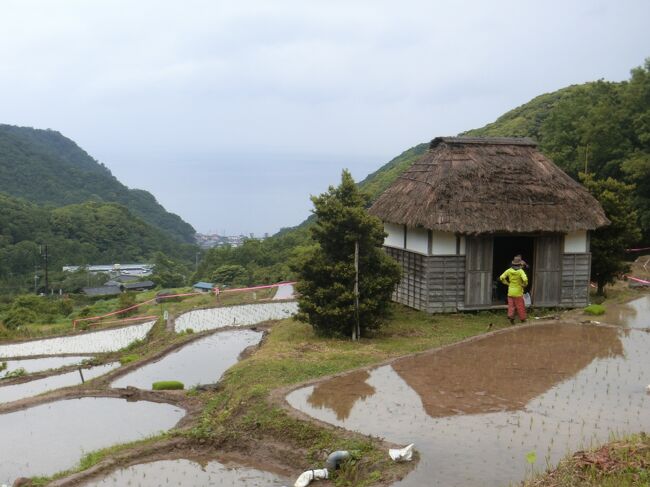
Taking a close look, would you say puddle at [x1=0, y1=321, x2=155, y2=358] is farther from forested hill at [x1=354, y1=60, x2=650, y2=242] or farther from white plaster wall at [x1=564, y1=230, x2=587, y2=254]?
forested hill at [x1=354, y1=60, x2=650, y2=242]

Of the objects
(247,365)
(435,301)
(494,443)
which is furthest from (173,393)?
(435,301)

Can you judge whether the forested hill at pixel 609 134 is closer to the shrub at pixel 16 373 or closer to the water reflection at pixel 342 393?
the water reflection at pixel 342 393

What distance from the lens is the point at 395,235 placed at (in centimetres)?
1834

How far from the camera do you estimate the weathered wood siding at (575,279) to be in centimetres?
1708

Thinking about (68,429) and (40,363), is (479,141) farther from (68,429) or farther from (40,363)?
(40,363)

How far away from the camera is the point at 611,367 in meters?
10.8

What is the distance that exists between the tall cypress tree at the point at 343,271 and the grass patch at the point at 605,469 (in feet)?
24.5

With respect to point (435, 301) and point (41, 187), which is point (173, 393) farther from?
point (41, 187)

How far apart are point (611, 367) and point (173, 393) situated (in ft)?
25.2

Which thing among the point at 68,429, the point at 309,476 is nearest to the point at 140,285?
the point at 68,429

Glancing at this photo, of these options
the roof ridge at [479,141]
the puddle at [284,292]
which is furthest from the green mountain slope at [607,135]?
the roof ridge at [479,141]

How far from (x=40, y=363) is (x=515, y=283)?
1258cm

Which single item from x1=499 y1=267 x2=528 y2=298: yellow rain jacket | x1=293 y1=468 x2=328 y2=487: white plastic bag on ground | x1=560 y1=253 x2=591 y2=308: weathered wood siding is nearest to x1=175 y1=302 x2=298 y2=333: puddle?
x1=499 y1=267 x2=528 y2=298: yellow rain jacket

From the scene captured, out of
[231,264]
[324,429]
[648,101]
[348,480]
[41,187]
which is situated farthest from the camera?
[41,187]
